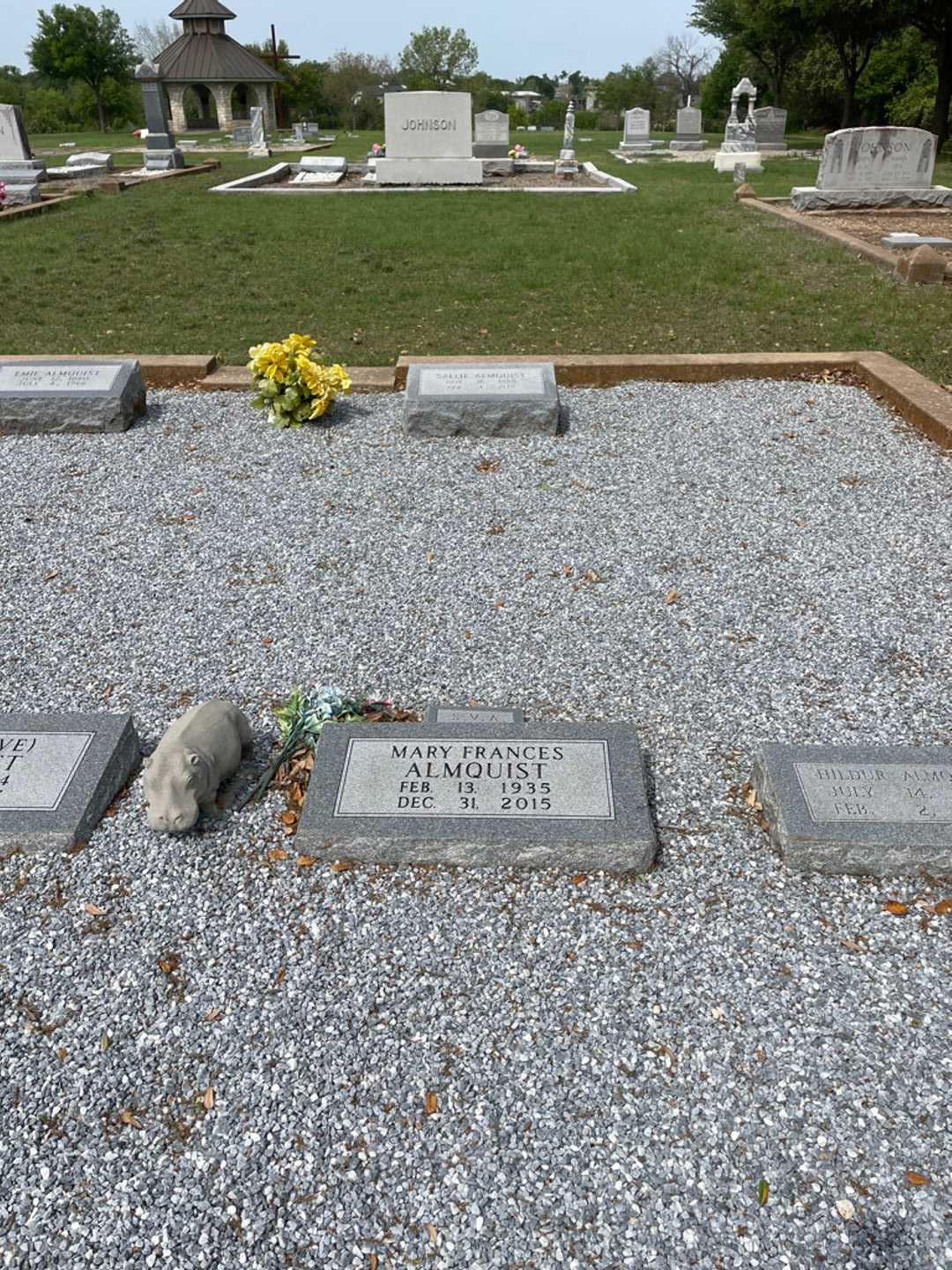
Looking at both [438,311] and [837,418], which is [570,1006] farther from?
[438,311]

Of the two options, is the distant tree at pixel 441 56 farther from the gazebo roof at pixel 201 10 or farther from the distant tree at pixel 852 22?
the distant tree at pixel 852 22

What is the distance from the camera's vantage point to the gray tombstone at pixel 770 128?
31422mm

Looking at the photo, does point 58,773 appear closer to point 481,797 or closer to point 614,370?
point 481,797

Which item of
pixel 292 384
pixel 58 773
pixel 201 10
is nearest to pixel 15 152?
pixel 292 384

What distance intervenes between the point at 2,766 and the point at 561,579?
2.69 meters

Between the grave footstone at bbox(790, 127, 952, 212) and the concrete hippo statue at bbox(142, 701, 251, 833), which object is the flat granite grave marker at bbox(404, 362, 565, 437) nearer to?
the concrete hippo statue at bbox(142, 701, 251, 833)

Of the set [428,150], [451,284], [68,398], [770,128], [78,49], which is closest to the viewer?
[68,398]

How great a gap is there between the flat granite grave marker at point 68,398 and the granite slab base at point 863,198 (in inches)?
547

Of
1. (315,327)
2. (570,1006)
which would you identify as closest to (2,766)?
(570,1006)

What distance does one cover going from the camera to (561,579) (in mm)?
4609

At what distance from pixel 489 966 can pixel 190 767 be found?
1173mm

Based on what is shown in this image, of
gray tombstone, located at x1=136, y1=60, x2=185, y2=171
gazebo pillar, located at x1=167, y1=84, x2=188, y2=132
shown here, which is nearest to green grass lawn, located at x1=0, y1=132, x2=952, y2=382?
gray tombstone, located at x1=136, y1=60, x2=185, y2=171

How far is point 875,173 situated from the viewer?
1630 centimetres

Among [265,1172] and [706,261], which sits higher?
[706,261]
